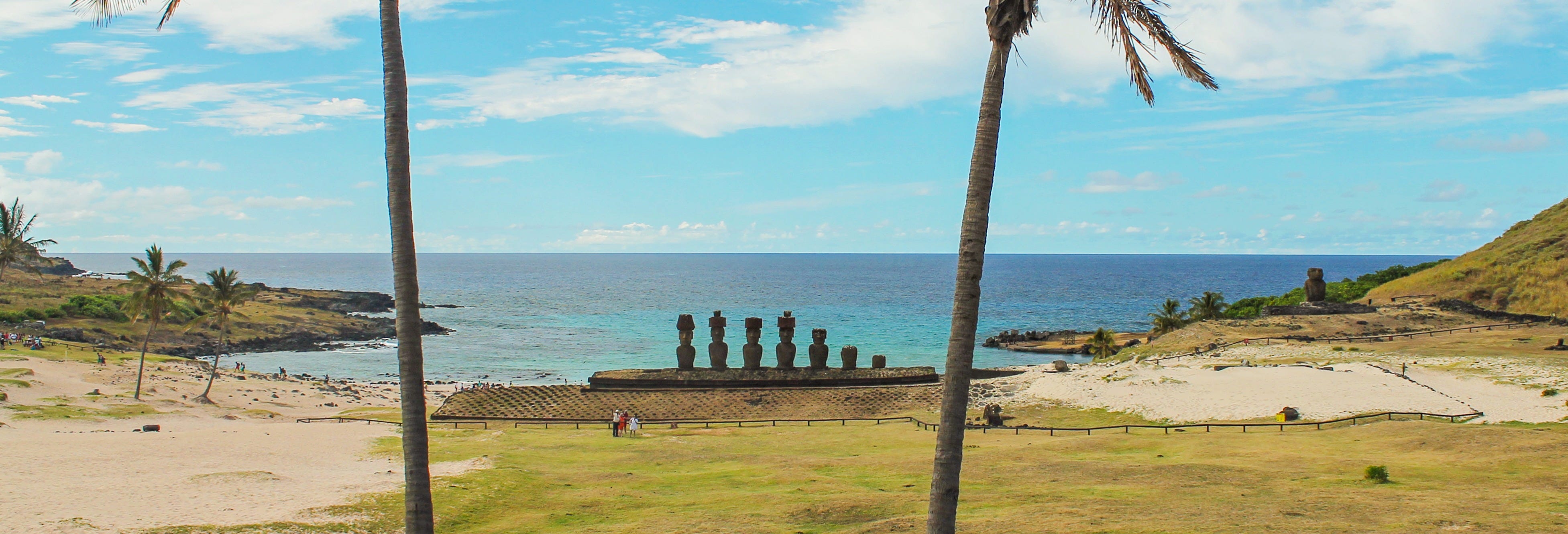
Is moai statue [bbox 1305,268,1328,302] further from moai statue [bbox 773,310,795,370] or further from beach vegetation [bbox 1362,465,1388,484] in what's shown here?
beach vegetation [bbox 1362,465,1388,484]

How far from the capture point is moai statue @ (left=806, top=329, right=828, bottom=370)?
48875 mm

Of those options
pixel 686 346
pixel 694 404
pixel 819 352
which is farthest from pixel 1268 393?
pixel 686 346

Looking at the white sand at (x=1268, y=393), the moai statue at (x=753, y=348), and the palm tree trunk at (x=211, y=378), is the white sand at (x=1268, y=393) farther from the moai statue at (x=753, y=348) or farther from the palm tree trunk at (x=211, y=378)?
the palm tree trunk at (x=211, y=378)

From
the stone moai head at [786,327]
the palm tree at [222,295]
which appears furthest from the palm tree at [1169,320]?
the palm tree at [222,295]

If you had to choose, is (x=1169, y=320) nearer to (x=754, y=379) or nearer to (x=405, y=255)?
(x=754, y=379)

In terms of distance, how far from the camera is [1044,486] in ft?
69.1

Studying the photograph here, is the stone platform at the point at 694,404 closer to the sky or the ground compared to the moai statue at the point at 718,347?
closer to the ground

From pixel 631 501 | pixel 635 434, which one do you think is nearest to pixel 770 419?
pixel 635 434

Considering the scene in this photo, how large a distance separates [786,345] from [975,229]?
38872 mm

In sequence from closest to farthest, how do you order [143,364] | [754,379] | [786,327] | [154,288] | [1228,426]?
[1228,426] → [754,379] → [786,327] → [143,364] → [154,288]

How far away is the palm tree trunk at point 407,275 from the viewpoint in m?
11.1

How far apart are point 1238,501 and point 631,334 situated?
344 feet

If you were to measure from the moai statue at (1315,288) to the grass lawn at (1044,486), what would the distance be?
36.5m

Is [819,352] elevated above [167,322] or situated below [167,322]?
below
